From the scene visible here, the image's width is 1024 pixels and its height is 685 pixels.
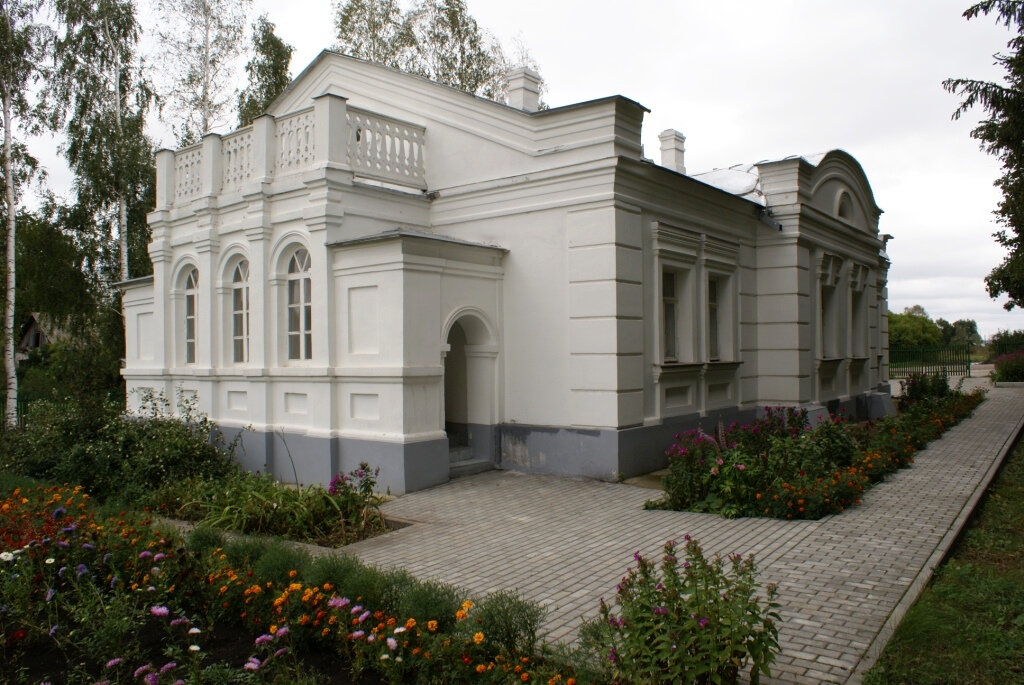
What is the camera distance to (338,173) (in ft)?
36.8

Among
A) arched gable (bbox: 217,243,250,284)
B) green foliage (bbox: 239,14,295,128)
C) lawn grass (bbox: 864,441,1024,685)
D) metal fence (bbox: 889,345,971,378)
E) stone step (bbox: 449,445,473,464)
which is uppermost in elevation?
green foliage (bbox: 239,14,295,128)

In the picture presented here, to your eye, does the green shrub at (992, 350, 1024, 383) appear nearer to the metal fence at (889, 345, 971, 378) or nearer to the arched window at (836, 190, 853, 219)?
the metal fence at (889, 345, 971, 378)

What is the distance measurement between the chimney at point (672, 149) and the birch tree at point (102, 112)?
48.3 feet

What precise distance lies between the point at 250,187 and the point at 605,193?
18.2 feet

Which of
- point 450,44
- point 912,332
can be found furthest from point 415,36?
point 912,332

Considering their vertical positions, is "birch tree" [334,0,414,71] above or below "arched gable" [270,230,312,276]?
above

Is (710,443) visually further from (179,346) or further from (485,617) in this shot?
(179,346)

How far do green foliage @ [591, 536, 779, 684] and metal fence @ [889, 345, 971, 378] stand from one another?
34204 mm

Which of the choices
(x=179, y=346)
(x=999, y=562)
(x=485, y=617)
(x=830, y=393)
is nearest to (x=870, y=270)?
(x=830, y=393)

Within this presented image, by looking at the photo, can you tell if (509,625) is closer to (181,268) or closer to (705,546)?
(705,546)

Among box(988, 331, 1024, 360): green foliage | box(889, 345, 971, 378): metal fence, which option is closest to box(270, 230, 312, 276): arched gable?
box(889, 345, 971, 378): metal fence

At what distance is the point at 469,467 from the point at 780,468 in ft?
14.2

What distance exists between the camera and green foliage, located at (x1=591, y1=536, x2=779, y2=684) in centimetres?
393

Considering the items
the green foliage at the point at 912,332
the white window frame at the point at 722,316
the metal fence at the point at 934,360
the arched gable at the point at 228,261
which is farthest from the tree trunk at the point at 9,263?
Answer: the green foliage at the point at 912,332
